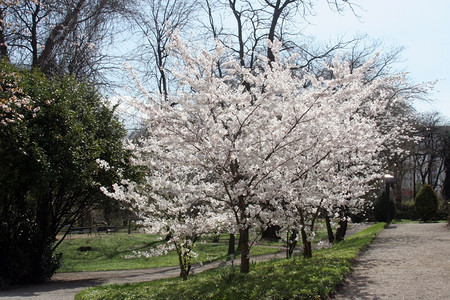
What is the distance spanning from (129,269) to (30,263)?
13.6ft

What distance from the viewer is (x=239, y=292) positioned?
5.35 m

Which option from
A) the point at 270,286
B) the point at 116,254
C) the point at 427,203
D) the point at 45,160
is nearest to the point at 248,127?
the point at 270,286

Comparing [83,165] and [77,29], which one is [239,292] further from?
[77,29]

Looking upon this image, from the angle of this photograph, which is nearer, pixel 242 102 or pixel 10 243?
pixel 242 102

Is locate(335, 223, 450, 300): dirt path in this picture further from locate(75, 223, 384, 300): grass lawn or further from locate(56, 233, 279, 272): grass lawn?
locate(56, 233, 279, 272): grass lawn

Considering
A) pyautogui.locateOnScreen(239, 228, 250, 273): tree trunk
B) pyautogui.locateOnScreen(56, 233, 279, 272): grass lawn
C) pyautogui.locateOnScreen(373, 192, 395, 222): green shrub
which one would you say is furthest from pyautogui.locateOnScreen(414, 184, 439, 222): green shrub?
pyautogui.locateOnScreen(239, 228, 250, 273): tree trunk

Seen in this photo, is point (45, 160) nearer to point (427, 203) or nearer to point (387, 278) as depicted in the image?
point (387, 278)

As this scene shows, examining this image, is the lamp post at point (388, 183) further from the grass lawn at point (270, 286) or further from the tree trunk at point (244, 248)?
the tree trunk at point (244, 248)

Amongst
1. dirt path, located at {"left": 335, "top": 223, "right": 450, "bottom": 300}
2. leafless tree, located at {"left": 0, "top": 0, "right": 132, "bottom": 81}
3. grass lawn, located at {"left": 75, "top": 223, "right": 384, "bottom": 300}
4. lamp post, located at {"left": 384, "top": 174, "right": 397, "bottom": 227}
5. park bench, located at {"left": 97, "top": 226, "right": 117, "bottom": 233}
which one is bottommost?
dirt path, located at {"left": 335, "top": 223, "right": 450, "bottom": 300}

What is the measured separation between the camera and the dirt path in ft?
16.6

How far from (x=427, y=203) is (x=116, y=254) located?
1654cm

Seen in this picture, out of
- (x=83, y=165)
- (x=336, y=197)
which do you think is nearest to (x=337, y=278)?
(x=336, y=197)

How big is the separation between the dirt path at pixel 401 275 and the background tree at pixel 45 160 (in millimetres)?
6550

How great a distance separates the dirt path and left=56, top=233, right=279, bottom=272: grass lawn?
7454mm
